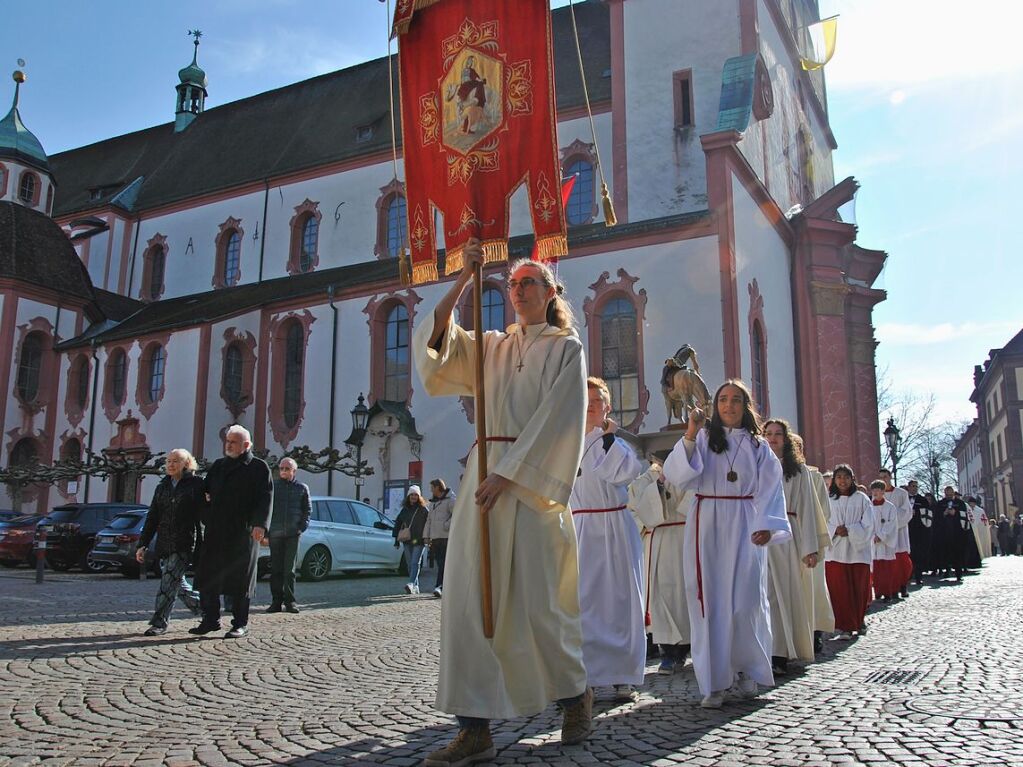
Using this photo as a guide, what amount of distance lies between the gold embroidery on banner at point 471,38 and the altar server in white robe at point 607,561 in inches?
80.9

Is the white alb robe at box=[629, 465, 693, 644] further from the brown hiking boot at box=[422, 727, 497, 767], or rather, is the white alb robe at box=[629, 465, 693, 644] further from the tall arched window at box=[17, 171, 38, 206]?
the tall arched window at box=[17, 171, 38, 206]

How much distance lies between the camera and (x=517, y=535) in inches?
160

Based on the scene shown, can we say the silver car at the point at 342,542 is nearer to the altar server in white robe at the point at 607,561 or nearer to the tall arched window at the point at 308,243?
the altar server in white robe at the point at 607,561

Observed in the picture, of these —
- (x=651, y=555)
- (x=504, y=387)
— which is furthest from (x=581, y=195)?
(x=504, y=387)

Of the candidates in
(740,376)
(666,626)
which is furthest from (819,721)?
(740,376)

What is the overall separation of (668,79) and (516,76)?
1990 centimetres

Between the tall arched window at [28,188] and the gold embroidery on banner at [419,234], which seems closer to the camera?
the gold embroidery on banner at [419,234]

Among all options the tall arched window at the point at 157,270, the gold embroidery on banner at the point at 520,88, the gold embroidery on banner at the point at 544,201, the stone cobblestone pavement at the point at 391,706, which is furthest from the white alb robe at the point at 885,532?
the tall arched window at the point at 157,270

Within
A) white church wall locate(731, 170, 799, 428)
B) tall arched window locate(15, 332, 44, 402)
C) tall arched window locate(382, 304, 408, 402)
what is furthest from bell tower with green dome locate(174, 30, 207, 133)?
white church wall locate(731, 170, 799, 428)

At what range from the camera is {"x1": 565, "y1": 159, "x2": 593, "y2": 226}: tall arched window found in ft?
81.0

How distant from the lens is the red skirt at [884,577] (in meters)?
13.1

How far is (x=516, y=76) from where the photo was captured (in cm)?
541

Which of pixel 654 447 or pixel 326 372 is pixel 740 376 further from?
pixel 326 372

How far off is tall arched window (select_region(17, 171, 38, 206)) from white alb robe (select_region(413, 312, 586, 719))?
37298 mm
